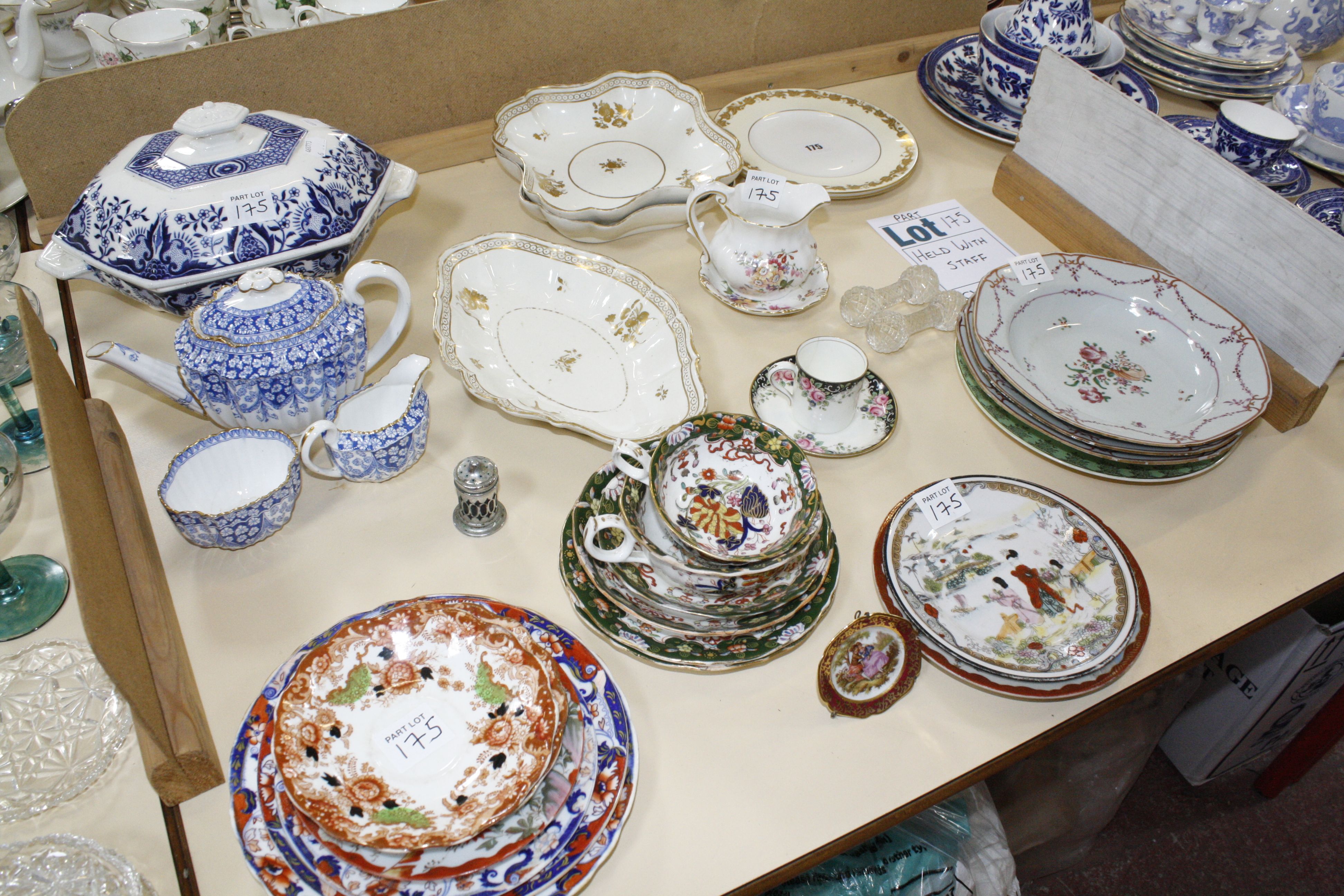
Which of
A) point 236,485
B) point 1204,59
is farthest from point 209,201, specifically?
point 1204,59

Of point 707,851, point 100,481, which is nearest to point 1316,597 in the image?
point 707,851

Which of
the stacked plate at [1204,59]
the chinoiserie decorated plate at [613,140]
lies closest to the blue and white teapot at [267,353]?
the chinoiserie decorated plate at [613,140]

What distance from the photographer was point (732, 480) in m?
0.97

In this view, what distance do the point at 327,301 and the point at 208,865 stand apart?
0.58m

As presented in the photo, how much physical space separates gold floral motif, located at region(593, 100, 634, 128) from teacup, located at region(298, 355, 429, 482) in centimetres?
64

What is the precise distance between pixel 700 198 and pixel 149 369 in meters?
0.77

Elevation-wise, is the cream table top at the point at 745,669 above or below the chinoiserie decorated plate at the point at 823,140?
below

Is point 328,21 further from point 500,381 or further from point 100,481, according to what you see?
point 100,481

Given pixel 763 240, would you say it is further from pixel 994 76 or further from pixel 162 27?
pixel 162 27

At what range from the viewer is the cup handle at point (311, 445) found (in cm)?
97

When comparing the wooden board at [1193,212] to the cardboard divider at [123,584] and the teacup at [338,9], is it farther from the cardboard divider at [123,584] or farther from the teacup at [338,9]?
the cardboard divider at [123,584]

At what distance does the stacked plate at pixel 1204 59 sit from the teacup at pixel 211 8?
1700 millimetres

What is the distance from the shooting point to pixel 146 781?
85 cm

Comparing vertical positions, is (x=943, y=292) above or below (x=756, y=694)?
above
